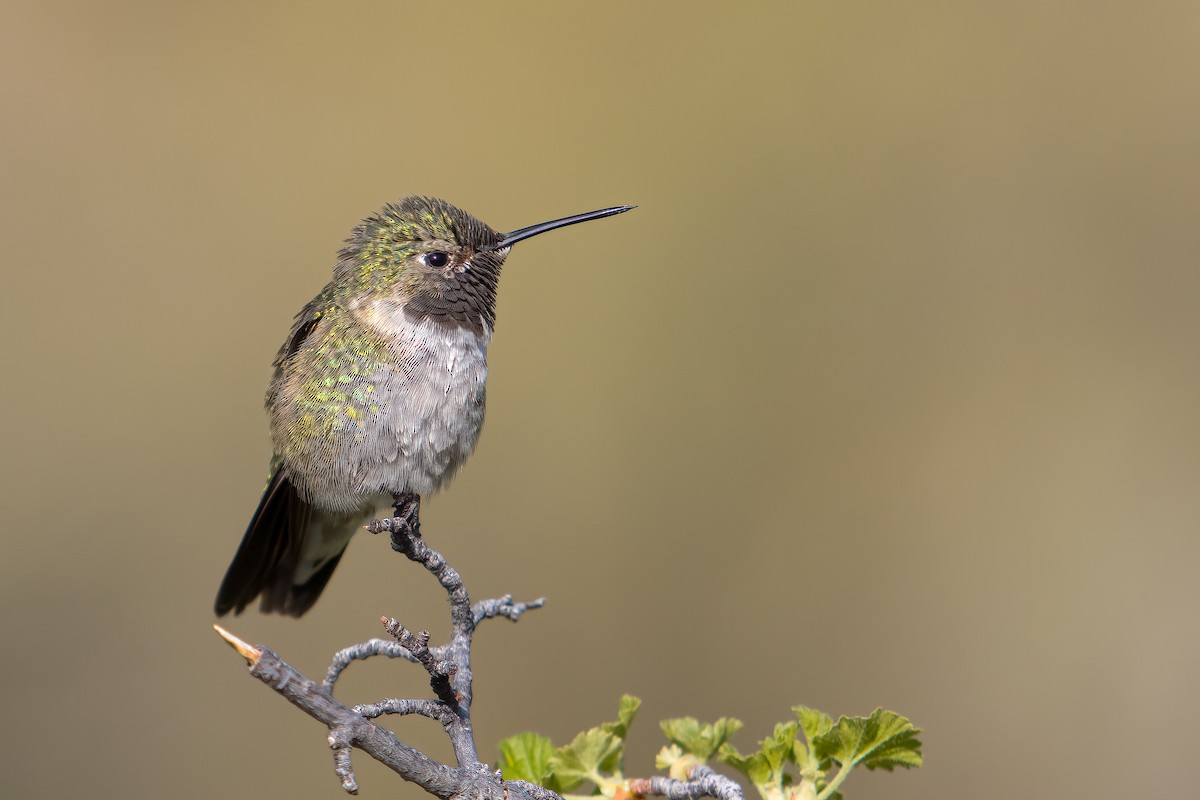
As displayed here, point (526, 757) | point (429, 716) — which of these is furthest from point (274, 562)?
point (429, 716)

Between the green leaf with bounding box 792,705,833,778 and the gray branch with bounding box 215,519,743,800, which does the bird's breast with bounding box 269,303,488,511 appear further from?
the green leaf with bounding box 792,705,833,778

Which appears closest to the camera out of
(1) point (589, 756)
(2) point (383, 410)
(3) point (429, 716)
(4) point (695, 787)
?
(3) point (429, 716)

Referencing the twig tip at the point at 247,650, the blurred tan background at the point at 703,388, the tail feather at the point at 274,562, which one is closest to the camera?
the twig tip at the point at 247,650

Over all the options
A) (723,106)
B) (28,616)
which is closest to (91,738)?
(28,616)

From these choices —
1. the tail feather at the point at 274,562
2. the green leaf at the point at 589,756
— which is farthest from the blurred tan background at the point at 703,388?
the green leaf at the point at 589,756

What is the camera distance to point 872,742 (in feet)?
6.64

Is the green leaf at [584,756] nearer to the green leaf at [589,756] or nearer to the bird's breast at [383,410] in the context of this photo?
the green leaf at [589,756]

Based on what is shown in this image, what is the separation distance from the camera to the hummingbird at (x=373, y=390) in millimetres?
3215

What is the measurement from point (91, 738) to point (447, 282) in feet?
11.3

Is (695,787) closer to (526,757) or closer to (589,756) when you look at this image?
(589,756)

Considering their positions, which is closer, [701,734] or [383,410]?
[701,734]

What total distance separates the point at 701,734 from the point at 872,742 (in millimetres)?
322

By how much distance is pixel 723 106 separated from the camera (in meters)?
6.62

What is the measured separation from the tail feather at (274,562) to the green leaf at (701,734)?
1.81 meters
